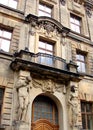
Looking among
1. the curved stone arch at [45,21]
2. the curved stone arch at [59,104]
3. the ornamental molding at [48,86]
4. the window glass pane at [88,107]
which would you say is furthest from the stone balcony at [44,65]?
the curved stone arch at [45,21]

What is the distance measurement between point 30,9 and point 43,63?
4.38 metres

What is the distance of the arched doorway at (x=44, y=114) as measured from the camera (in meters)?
10.9

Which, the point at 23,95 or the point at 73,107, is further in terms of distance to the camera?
the point at 73,107

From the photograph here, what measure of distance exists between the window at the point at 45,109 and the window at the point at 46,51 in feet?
6.99

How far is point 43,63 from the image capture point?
12.0 m

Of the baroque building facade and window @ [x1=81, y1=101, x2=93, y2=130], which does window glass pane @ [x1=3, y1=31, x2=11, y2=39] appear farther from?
window @ [x1=81, y1=101, x2=93, y2=130]

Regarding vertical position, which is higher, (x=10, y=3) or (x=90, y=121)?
(x=10, y=3)

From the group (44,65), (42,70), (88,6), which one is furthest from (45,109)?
(88,6)

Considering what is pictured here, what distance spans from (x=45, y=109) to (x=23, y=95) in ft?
7.02

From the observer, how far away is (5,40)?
12.0 metres

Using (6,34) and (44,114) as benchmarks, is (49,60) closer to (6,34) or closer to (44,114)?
(6,34)

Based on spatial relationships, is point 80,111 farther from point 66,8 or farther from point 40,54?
point 66,8

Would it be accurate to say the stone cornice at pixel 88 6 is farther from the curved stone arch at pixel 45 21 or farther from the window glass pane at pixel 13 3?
the window glass pane at pixel 13 3

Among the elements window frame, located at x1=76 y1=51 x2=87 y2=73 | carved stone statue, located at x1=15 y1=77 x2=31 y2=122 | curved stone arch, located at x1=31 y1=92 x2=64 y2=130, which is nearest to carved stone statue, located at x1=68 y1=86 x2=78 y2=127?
curved stone arch, located at x1=31 y1=92 x2=64 y2=130
